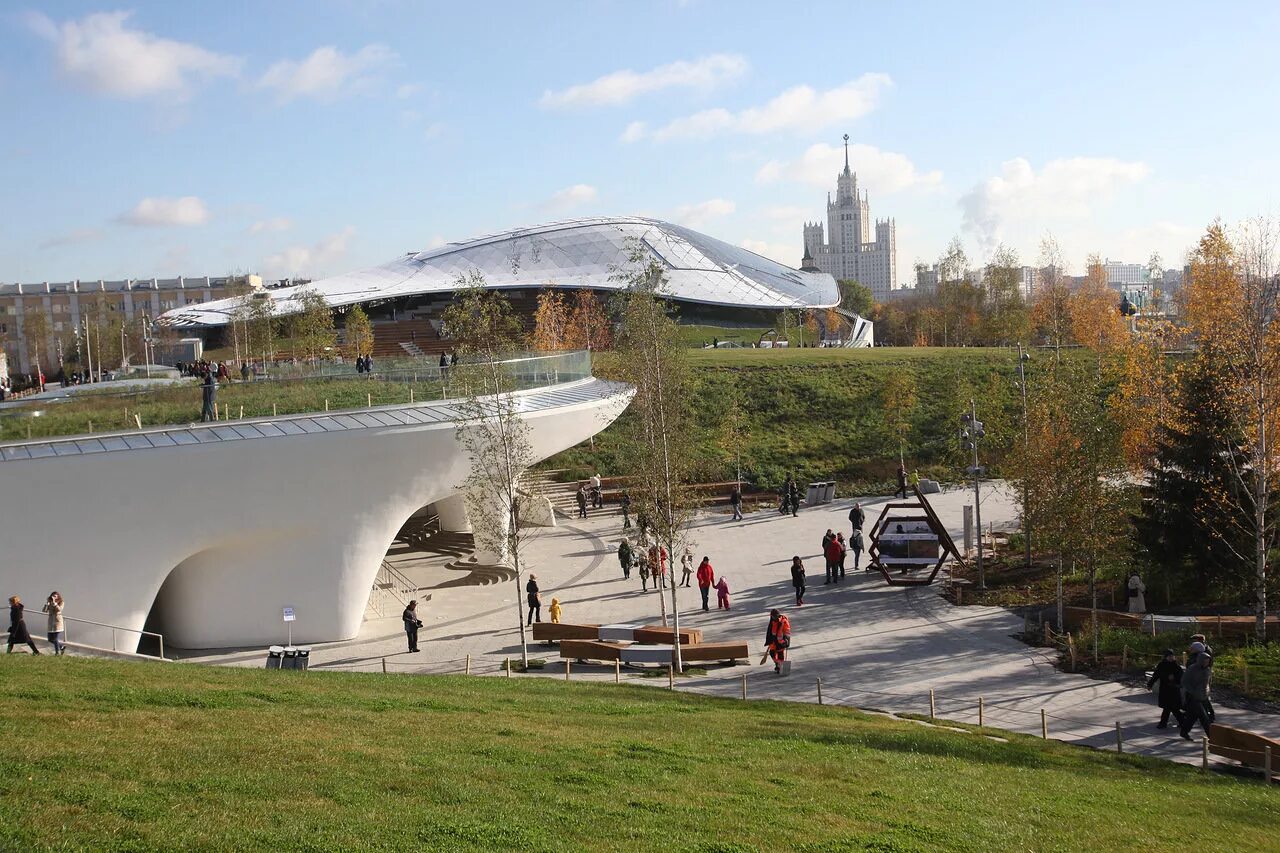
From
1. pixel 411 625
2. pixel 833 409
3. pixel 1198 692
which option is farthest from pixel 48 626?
pixel 833 409

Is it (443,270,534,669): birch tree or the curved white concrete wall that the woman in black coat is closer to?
(443,270,534,669): birch tree

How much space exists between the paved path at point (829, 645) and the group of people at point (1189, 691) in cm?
25

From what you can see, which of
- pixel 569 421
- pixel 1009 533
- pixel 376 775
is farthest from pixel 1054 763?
pixel 1009 533

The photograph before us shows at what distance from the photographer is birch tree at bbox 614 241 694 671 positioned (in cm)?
1655

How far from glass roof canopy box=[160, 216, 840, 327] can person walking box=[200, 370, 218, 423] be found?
4536 centimetres

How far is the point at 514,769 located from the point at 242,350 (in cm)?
3867

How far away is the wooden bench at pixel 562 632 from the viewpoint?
1645 cm

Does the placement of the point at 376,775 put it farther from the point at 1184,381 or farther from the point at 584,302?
the point at 584,302

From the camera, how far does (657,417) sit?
56.2ft

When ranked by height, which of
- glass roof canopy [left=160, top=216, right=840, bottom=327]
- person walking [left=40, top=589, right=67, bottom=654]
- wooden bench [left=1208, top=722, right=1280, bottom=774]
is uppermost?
glass roof canopy [left=160, top=216, right=840, bottom=327]

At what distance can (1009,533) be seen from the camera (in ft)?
81.6

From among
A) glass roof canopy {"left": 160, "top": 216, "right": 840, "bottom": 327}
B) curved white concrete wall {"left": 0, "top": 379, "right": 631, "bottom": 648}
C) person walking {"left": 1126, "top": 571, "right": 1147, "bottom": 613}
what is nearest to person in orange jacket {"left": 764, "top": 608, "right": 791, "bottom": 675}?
person walking {"left": 1126, "top": 571, "right": 1147, "bottom": 613}

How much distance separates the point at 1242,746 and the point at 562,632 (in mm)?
9440

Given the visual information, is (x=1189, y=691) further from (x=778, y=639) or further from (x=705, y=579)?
(x=705, y=579)
